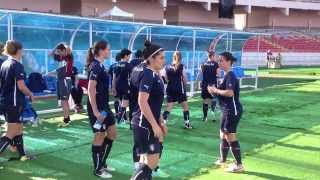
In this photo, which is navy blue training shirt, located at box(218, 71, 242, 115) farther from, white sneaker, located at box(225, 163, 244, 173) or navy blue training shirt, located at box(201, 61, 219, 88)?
navy blue training shirt, located at box(201, 61, 219, 88)

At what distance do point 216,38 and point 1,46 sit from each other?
1363cm

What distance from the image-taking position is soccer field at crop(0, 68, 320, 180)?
7520mm

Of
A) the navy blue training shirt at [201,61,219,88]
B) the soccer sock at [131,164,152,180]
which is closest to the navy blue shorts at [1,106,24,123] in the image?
the soccer sock at [131,164,152,180]

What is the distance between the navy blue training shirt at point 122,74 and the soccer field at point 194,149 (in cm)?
101

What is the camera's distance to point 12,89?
738 centimetres

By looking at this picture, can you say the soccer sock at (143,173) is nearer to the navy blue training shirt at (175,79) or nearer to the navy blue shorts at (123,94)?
the navy blue shorts at (123,94)

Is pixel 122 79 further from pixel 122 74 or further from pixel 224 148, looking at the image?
pixel 224 148

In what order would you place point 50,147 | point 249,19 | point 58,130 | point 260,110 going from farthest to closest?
point 249,19, point 260,110, point 58,130, point 50,147

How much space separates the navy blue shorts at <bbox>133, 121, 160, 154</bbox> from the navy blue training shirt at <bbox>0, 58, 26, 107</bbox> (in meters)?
2.61

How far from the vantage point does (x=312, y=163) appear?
8320 mm

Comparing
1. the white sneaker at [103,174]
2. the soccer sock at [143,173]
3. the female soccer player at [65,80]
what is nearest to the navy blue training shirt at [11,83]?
the white sneaker at [103,174]

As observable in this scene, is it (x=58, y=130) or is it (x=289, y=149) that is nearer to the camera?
(x=289, y=149)

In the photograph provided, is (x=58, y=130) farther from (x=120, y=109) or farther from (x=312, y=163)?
(x=312, y=163)

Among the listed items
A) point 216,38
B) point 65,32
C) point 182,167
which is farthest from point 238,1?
point 182,167
